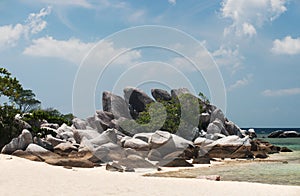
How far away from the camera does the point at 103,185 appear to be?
11.6m

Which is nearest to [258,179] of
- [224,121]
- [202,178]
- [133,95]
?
[202,178]

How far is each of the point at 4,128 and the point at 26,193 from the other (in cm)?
1259

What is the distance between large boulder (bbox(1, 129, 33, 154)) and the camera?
61.9ft

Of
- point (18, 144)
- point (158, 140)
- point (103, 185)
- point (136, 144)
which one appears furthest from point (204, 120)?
point (103, 185)

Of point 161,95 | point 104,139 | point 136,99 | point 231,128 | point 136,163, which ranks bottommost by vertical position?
point 136,163

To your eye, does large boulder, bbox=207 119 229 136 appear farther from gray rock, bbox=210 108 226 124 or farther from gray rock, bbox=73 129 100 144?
gray rock, bbox=73 129 100 144

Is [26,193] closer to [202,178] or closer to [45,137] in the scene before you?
[202,178]

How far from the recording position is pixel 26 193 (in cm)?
1009

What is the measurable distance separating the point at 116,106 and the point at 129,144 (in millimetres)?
16738

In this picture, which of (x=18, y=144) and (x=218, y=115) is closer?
(x=18, y=144)

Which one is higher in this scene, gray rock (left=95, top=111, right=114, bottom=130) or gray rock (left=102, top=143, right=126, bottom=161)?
gray rock (left=95, top=111, right=114, bottom=130)

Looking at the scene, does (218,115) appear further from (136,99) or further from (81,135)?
(81,135)

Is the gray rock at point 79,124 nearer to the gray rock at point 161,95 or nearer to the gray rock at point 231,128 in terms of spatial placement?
the gray rock at point 161,95

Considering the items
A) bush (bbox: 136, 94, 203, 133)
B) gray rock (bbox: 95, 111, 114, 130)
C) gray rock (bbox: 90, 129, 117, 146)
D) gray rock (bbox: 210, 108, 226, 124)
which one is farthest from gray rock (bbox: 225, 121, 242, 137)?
gray rock (bbox: 90, 129, 117, 146)
